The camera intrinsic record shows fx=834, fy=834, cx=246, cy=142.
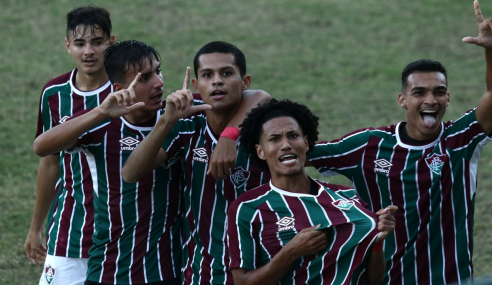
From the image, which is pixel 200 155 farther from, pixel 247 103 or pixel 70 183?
pixel 70 183

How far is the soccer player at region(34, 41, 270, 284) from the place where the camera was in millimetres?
5477

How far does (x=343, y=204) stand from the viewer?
4805 millimetres

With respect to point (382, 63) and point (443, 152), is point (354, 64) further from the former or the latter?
point (443, 152)

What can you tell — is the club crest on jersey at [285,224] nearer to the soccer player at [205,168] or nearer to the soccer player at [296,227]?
the soccer player at [296,227]

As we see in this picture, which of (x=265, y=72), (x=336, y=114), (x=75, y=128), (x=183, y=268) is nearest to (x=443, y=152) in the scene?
(x=183, y=268)

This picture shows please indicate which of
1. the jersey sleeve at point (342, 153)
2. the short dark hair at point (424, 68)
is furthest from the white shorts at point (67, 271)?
the short dark hair at point (424, 68)

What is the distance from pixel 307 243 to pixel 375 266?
434 millimetres

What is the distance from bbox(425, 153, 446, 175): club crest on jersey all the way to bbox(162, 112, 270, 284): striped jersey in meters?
1.06

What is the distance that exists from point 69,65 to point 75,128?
10.6 meters

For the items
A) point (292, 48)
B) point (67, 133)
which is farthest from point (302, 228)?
point (292, 48)

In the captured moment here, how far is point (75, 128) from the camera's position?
5.15 meters

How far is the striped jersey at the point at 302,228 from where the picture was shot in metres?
4.68

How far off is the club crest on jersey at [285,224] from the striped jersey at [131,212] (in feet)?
3.51

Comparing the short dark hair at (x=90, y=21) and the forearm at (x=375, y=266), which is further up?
the short dark hair at (x=90, y=21)
